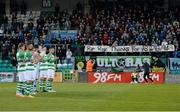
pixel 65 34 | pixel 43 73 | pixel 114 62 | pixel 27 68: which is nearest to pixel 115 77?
pixel 114 62

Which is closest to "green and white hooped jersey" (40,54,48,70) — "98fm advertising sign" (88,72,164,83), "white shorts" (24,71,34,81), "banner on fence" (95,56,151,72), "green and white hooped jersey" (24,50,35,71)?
"green and white hooped jersey" (24,50,35,71)

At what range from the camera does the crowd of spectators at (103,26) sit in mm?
52781

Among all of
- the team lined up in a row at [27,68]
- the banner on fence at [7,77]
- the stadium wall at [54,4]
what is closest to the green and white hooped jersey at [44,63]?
the team lined up in a row at [27,68]

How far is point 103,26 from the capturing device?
55.5 m

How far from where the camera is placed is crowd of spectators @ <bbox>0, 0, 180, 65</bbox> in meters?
52.8

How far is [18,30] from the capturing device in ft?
185

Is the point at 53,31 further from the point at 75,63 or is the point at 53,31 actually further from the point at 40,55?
the point at 40,55

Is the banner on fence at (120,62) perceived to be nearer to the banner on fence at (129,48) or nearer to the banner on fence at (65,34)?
the banner on fence at (129,48)

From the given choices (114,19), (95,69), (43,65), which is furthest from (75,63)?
(43,65)

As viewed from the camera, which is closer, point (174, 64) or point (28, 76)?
point (28, 76)

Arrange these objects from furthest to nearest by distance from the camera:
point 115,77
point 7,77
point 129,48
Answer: point 129,48 < point 7,77 < point 115,77

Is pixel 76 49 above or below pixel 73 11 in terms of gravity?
below

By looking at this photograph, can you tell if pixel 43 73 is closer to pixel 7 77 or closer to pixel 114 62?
pixel 7 77

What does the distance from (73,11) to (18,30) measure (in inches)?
262
